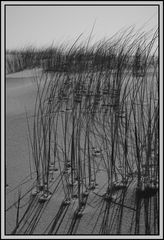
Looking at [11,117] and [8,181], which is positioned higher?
[11,117]

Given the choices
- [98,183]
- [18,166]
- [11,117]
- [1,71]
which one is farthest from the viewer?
[11,117]

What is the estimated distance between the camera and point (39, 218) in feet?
3.07

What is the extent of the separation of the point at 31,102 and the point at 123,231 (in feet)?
6.05

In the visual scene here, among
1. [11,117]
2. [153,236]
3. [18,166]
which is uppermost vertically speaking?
[11,117]

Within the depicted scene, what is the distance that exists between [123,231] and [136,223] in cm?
5

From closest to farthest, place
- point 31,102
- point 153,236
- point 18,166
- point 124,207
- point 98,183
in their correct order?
1. point 153,236
2. point 124,207
3. point 98,183
4. point 18,166
5. point 31,102

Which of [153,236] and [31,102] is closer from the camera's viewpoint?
[153,236]

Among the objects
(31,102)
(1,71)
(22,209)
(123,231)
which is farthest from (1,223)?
(31,102)

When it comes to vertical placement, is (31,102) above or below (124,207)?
above

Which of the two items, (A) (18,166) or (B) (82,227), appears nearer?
(B) (82,227)

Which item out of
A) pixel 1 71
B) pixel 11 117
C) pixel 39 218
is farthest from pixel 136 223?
pixel 11 117

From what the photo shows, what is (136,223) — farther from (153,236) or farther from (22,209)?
(22,209)

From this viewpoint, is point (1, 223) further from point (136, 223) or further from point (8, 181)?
point (136, 223)

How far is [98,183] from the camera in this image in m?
1.11
